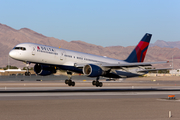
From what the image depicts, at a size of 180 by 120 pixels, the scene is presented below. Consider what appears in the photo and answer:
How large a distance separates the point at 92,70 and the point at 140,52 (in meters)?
17.0

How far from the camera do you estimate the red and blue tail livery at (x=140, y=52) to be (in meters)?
66.4

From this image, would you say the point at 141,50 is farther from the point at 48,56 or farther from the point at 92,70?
the point at 48,56

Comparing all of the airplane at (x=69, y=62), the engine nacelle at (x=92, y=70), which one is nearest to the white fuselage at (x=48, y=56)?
the airplane at (x=69, y=62)

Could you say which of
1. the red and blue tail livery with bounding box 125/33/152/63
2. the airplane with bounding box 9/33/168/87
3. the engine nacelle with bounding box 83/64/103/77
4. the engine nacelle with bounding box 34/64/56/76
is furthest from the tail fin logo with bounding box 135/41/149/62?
the engine nacelle with bounding box 34/64/56/76

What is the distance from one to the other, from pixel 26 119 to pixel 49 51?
30.7m

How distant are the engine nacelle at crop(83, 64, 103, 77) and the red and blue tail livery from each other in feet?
41.9

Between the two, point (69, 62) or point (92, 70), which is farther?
Answer: point (69, 62)

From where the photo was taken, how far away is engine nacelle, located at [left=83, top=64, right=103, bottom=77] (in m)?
54.4

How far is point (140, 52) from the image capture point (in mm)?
67062

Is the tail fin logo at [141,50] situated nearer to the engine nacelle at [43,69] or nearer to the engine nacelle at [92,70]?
the engine nacelle at [92,70]

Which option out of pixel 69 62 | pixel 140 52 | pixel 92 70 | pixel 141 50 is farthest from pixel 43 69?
pixel 141 50

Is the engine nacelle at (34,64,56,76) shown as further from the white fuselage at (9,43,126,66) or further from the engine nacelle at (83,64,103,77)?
the engine nacelle at (83,64,103,77)

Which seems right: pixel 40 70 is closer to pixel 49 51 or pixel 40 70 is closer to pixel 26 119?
pixel 49 51

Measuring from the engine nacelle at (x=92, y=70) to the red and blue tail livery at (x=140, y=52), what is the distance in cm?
1277
